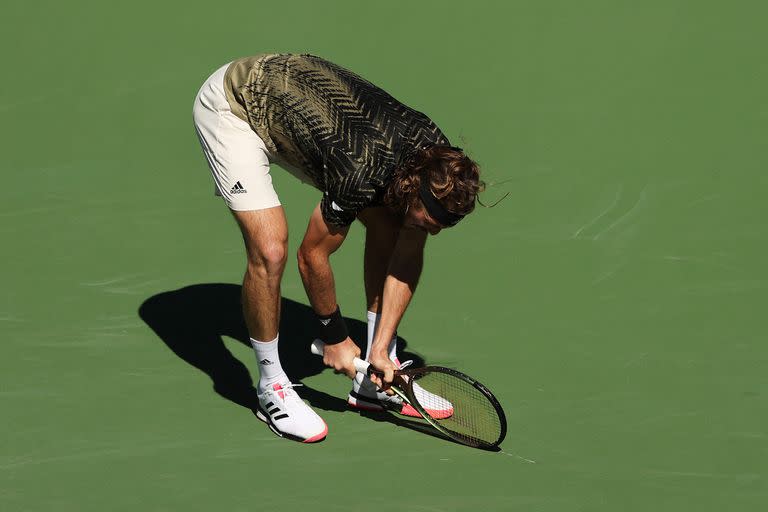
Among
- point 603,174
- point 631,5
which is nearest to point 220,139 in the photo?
point 603,174

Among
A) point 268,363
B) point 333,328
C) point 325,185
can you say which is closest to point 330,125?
point 325,185

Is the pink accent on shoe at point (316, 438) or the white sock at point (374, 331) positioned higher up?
the white sock at point (374, 331)

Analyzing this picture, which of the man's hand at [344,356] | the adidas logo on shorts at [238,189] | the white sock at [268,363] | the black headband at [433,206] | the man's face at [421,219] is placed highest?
the black headband at [433,206]

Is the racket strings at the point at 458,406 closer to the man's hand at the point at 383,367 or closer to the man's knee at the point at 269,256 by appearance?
the man's hand at the point at 383,367

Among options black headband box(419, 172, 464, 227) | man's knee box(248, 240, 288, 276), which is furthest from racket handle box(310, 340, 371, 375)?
black headband box(419, 172, 464, 227)

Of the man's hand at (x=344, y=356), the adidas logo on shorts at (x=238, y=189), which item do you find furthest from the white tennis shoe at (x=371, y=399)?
the adidas logo on shorts at (x=238, y=189)

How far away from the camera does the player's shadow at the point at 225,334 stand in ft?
20.9

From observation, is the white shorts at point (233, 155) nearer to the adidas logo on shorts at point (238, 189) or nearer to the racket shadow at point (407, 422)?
the adidas logo on shorts at point (238, 189)

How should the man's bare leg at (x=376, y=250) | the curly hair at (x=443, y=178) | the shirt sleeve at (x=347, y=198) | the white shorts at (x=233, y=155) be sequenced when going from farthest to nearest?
1. the man's bare leg at (x=376, y=250)
2. the white shorts at (x=233, y=155)
3. the shirt sleeve at (x=347, y=198)
4. the curly hair at (x=443, y=178)

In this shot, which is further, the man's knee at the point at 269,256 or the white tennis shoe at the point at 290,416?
the white tennis shoe at the point at 290,416

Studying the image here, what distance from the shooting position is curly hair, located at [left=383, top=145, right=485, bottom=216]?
17.4ft

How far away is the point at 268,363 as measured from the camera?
5.98 metres

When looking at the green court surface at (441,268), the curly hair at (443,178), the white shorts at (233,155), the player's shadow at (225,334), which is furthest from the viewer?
the player's shadow at (225,334)

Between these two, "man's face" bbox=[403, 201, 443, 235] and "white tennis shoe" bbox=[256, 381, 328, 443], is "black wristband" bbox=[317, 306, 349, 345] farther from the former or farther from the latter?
"man's face" bbox=[403, 201, 443, 235]
